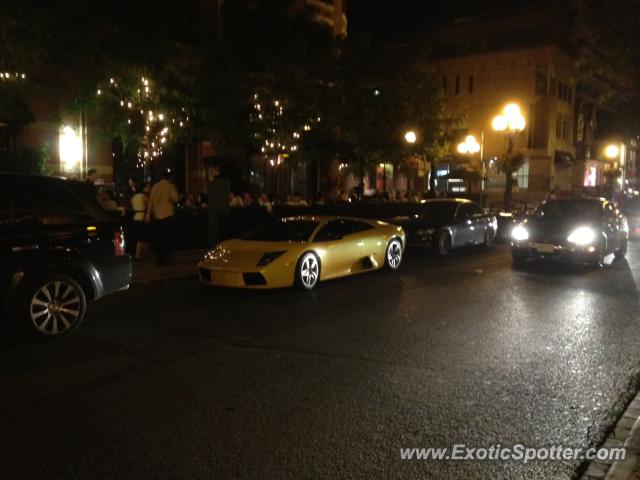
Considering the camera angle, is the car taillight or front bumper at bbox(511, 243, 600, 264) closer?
the car taillight

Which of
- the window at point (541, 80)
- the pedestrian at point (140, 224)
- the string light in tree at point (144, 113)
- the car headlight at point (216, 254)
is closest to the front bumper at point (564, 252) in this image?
the car headlight at point (216, 254)

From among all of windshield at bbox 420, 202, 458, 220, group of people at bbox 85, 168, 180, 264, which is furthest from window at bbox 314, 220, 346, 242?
windshield at bbox 420, 202, 458, 220

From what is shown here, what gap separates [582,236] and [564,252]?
49 cm

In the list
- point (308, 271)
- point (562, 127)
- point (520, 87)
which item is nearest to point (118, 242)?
point (308, 271)

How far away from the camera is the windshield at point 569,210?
14194mm

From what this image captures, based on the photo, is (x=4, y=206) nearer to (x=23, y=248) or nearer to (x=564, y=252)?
(x=23, y=248)

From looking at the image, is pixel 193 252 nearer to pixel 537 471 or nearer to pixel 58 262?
pixel 58 262

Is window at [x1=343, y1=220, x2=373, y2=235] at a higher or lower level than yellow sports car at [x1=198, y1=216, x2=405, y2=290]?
higher

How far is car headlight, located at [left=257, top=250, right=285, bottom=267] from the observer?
10094 mm

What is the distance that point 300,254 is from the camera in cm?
1046

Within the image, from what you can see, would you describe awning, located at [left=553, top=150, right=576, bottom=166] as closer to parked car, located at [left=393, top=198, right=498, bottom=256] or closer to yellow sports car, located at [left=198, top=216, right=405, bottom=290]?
parked car, located at [left=393, top=198, right=498, bottom=256]

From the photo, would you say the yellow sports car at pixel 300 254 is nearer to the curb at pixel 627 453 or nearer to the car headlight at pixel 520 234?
the car headlight at pixel 520 234

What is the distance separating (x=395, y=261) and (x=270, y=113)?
25.4 feet

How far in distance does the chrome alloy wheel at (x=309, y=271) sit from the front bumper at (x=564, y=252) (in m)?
5.02
